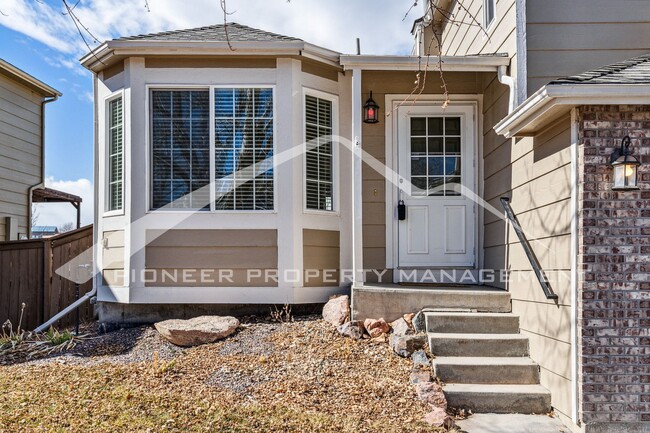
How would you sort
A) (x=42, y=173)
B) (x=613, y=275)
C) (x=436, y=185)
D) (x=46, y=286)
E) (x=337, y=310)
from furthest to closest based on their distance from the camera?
(x=42, y=173) → (x=46, y=286) → (x=436, y=185) → (x=337, y=310) → (x=613, y=275)

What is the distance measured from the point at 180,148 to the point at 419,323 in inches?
136

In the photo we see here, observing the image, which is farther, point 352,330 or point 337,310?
point 337,310

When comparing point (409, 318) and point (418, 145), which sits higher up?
point (418, 145)

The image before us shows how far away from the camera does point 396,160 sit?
20.6ft

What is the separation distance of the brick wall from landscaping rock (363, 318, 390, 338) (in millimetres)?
1916

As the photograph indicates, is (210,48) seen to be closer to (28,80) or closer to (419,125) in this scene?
(419,125)

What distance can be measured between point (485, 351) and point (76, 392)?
3580 millimetres

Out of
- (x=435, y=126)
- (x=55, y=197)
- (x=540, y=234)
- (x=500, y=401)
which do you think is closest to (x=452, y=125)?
(x=435, y=126)

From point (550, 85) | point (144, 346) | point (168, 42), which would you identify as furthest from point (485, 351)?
point (168, 42)

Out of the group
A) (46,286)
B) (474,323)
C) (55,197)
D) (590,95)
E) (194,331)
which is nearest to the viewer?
(590,95)

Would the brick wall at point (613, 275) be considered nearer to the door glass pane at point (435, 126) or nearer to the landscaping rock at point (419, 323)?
the landscaping rock at point (419, 323)

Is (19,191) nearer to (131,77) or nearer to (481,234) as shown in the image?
(131,77)

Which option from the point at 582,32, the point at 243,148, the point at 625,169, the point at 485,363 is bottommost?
the point at 485,363

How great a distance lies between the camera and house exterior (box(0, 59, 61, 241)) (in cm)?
955
